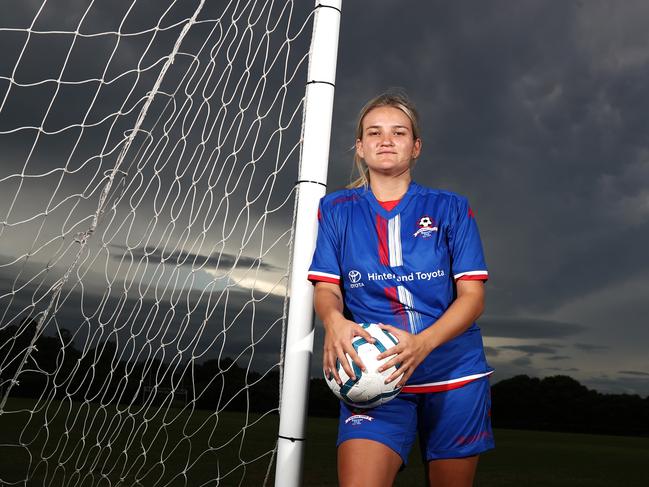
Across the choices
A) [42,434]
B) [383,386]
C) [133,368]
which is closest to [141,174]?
[133,368]

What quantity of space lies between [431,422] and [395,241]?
0.73 metres

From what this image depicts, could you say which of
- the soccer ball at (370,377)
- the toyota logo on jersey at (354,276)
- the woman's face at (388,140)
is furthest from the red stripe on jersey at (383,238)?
the soccer ball at (370,377)

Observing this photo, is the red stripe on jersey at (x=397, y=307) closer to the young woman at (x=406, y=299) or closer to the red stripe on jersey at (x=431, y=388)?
the young woman at (x=406, y=299)

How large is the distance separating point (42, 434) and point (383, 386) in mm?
11419

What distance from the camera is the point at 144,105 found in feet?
13.3

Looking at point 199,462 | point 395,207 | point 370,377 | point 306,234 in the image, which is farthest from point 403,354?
point 199,462

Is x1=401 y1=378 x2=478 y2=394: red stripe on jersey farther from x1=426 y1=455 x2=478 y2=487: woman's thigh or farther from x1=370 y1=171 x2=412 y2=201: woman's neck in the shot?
x1=370 y1=171 x2=412 y2=201: woman's neck

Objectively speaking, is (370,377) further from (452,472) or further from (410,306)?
(452,472)

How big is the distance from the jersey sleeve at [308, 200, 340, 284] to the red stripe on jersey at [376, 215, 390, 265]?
182mm

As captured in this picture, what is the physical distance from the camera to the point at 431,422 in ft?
7.96

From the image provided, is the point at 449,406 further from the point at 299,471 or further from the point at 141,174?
the point at 141,174

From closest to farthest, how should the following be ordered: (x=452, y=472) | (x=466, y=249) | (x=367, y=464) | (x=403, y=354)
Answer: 1. (x=403, y=354)
2. (x=367, y=464)
3. (x=452, y=472)
4. (x=466, y=249)

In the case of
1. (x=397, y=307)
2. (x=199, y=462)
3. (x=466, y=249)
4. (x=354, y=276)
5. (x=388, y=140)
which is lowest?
(x=199, y=462)

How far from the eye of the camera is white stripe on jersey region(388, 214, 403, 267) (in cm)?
250
